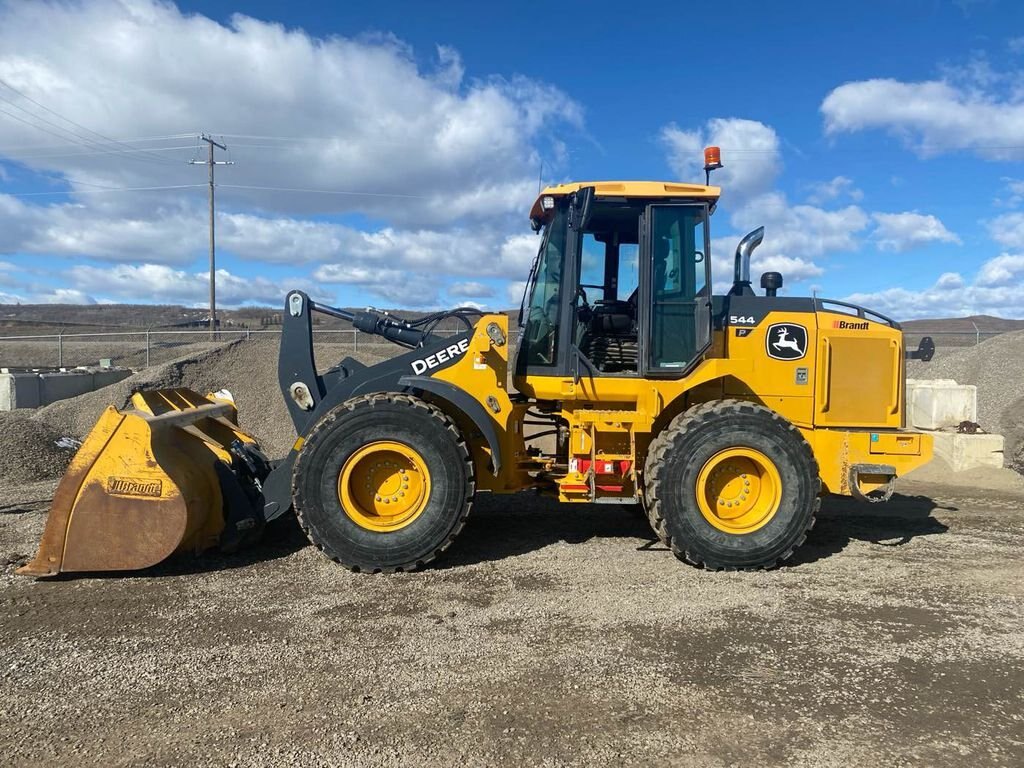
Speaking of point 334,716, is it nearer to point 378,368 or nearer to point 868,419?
point 378,368

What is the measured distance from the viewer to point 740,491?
5.38 metres

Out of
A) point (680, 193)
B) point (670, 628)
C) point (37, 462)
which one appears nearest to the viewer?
point (670, 628)

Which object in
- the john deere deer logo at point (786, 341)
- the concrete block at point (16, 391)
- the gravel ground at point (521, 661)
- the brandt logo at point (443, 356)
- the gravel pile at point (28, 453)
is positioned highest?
the john deere deer logo at point (786, 341)

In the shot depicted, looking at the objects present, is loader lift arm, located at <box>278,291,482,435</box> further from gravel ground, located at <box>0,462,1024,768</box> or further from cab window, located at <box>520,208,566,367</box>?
gravel ground, located at <box>0,462,1024,768</box>

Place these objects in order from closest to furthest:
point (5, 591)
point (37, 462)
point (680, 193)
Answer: point (5, 591) → point (680, 193) → point (37, 462)

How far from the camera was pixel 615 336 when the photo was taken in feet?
18.9

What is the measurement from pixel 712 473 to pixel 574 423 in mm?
1103

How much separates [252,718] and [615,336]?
3.80 metres

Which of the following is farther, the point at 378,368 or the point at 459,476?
the point at 378,368

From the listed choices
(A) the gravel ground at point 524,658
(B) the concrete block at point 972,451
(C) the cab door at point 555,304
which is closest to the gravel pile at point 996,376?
(B) the concrete block at point 972,451

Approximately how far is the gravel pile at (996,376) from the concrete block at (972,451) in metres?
1.74

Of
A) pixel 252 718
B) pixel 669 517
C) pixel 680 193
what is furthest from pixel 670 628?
pixel 680 193

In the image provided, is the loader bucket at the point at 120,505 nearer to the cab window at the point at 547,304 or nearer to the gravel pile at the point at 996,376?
the cab window at the point at 547,304

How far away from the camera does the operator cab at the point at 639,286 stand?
5.46 metres
